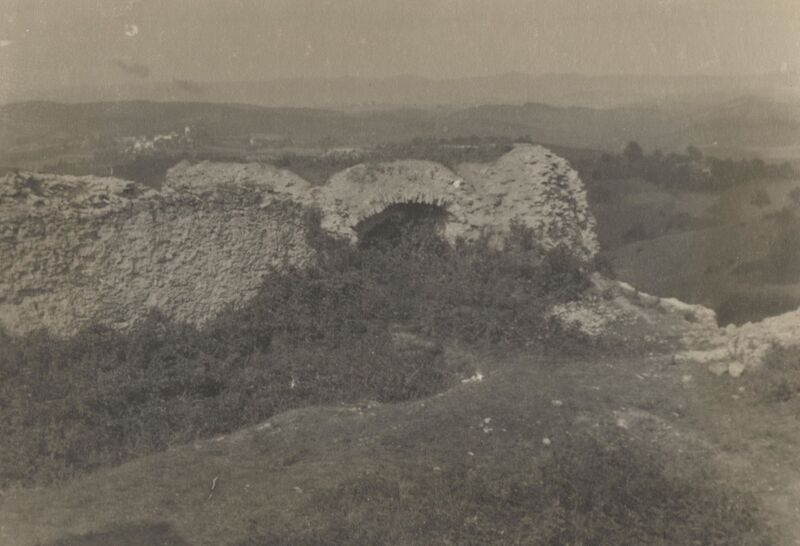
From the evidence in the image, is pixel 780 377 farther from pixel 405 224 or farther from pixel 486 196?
pixel 405 224

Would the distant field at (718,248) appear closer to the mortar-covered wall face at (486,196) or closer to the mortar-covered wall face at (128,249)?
the mortar-covered wall face at (486,196)

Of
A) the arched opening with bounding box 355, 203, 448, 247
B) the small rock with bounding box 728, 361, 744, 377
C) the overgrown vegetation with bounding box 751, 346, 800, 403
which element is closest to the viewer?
the overgrown vegetation with bounding box 751, 346, 800, 403

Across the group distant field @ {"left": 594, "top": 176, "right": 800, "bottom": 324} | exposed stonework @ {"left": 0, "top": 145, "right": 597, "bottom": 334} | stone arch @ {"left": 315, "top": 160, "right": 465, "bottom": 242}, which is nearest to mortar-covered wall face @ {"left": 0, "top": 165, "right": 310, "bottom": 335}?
exposed stonework @ {"left": 0, "top": 145, "right": 597, "bottom": 334}

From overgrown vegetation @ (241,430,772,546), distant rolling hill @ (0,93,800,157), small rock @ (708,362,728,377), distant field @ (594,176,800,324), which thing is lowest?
overgrown vegetation @ (241,430,772,546)

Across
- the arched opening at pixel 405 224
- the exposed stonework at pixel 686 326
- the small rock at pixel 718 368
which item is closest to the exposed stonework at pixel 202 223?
the arched opening at pixel 405 224

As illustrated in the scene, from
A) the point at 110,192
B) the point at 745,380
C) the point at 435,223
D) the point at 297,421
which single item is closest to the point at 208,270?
the point at 110,192

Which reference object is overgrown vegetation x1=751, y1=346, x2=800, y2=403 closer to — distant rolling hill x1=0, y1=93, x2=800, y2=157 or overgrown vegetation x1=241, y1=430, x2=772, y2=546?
overgrown vegetation x1=241, y1=430, x2=772, y2=546

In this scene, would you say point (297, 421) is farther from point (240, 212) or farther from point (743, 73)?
point (743, 73)
